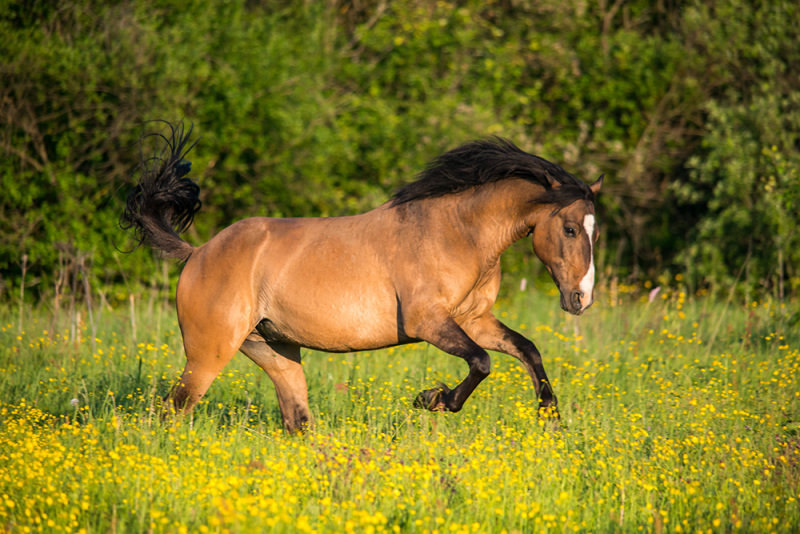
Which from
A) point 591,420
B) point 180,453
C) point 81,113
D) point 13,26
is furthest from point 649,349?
point 13,26

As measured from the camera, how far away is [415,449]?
5301 mm

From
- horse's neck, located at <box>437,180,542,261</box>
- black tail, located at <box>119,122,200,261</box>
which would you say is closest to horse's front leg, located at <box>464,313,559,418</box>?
horse's neck, located at <box>437,180,542,261</box>

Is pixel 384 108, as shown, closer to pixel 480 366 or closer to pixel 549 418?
pixel 549 418

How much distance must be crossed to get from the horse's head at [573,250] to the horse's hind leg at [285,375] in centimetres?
215

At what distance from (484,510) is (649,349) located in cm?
492

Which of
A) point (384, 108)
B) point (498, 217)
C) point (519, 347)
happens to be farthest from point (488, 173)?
point (384, 108)

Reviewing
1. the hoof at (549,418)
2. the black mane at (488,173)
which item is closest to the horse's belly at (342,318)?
the black mane at (488,173)

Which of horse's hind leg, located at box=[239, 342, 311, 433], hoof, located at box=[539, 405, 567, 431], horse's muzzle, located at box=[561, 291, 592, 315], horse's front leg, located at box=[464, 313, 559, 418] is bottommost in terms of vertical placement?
horse's hind leg, located at box=[239, 342, 311, 433]

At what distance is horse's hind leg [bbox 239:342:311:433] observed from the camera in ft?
21.5

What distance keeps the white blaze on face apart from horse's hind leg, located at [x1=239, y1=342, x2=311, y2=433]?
227 centimetres

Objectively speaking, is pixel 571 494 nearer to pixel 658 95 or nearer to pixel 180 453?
pixel 180 453

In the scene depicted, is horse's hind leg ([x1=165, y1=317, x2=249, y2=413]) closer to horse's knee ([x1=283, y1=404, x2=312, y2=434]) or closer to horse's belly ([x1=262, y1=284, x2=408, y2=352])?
horse's belly ([x1=262, y1=284, x2=408, y2=352])

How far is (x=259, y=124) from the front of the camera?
1467cm

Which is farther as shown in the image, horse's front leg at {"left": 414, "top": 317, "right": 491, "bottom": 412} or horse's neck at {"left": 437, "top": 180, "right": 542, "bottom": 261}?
horse's neck at {"left": 437, "top": 180, "right": 542, "bottom": 261}
